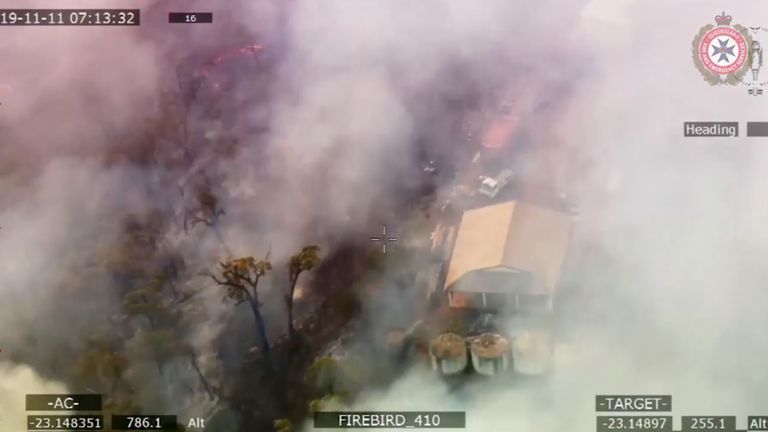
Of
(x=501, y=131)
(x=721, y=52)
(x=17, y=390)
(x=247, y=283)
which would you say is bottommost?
(x=17, y=390)

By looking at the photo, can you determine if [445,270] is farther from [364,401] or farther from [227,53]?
[227,53]

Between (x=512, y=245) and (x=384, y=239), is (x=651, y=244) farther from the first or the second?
(x=384, y=239)

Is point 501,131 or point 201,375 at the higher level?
point 501,131

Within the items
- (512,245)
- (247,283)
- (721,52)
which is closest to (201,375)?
(247,283)

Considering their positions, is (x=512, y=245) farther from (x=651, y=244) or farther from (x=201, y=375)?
(x=201, y=375)

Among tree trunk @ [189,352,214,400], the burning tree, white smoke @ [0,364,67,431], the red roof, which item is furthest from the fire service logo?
white smoke @ [0,364,67,431]

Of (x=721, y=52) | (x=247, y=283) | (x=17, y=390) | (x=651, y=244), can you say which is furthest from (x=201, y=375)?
(x=721, y=52)

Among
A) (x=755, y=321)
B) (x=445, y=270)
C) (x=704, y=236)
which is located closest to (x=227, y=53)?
(x=445, y=270)
